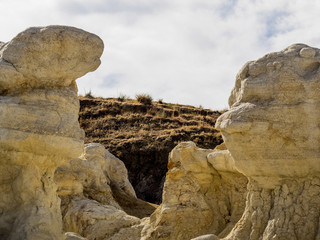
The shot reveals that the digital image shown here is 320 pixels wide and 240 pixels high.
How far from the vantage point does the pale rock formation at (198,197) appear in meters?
10.7

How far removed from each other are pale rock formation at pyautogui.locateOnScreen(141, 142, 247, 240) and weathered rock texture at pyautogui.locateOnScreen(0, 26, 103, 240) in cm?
276

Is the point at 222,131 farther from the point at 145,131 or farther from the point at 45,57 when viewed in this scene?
the point at 145,131

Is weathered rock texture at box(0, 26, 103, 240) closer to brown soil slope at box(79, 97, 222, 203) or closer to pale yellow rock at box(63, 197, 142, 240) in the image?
pale yellow rock at box(63, 197, 142, 240)

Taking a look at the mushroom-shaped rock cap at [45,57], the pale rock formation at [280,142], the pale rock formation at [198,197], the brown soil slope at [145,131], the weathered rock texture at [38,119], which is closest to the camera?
the pale rock formation at [280,142]

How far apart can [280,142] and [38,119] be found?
10.0 feet

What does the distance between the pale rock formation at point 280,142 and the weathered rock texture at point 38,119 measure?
203cm

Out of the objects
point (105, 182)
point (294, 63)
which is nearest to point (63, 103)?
point (294, 63)

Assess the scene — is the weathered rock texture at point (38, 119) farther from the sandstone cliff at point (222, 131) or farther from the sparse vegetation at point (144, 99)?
the sparse vegetation at point (144, 99)

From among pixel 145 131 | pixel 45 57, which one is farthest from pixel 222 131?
pixel 145 131

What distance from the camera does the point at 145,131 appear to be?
82.2 feet

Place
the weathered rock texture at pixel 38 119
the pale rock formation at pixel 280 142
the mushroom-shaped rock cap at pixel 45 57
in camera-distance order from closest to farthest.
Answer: the pale rock formation at pixel 280 142, the weathered rock texture at pixel 38 119, the mushroom-shaped rock cap at pixel 45 57

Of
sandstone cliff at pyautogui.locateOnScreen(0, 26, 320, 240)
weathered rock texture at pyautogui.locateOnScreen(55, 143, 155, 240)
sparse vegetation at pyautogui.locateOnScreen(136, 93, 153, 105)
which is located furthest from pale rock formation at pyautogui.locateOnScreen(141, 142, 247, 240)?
sparse vegetation at pyautogui.locateOnScreen(136, 93, 153, 105)

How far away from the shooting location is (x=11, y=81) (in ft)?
28.0

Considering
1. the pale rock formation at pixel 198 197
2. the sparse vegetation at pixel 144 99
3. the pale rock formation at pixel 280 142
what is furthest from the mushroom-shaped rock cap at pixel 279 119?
the sparse vegetation at pixel 144 99
